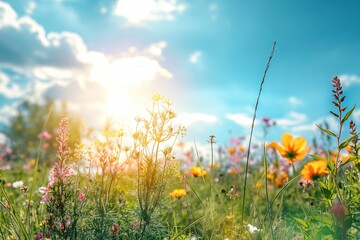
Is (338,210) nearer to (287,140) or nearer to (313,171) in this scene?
(313,171)

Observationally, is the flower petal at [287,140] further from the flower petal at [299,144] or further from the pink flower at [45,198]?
the pink flower at [45,198]

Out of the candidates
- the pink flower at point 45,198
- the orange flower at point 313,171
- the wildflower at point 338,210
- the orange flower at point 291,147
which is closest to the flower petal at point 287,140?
the orange flower at point 291,147

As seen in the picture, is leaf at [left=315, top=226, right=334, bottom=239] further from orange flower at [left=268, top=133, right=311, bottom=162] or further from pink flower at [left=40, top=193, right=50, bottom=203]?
pink flower at [left=40, top=193, right=50, bottom=203]

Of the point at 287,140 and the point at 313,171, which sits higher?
the point at 287,140

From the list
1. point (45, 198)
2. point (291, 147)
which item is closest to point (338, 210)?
point (291, 147)

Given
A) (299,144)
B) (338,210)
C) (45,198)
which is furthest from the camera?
(299,144)

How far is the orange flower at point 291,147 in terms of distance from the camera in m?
3.36

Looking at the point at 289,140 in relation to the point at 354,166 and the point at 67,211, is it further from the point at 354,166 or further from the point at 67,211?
the point at 67,211

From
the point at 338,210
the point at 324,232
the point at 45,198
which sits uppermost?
the point at 45,198

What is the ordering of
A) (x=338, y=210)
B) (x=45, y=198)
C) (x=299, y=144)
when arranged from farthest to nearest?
1. (x=299, y=144)
2. (x=45, y=198)
3. (x=338, y=210)

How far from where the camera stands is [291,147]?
337 centimetres

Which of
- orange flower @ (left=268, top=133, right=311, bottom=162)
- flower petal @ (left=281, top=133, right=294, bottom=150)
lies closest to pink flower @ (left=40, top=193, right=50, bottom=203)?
orange flower @ (left=268, top=133, right=311, bottom=162)

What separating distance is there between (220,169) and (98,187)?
5.48m

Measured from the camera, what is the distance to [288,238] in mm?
3219
